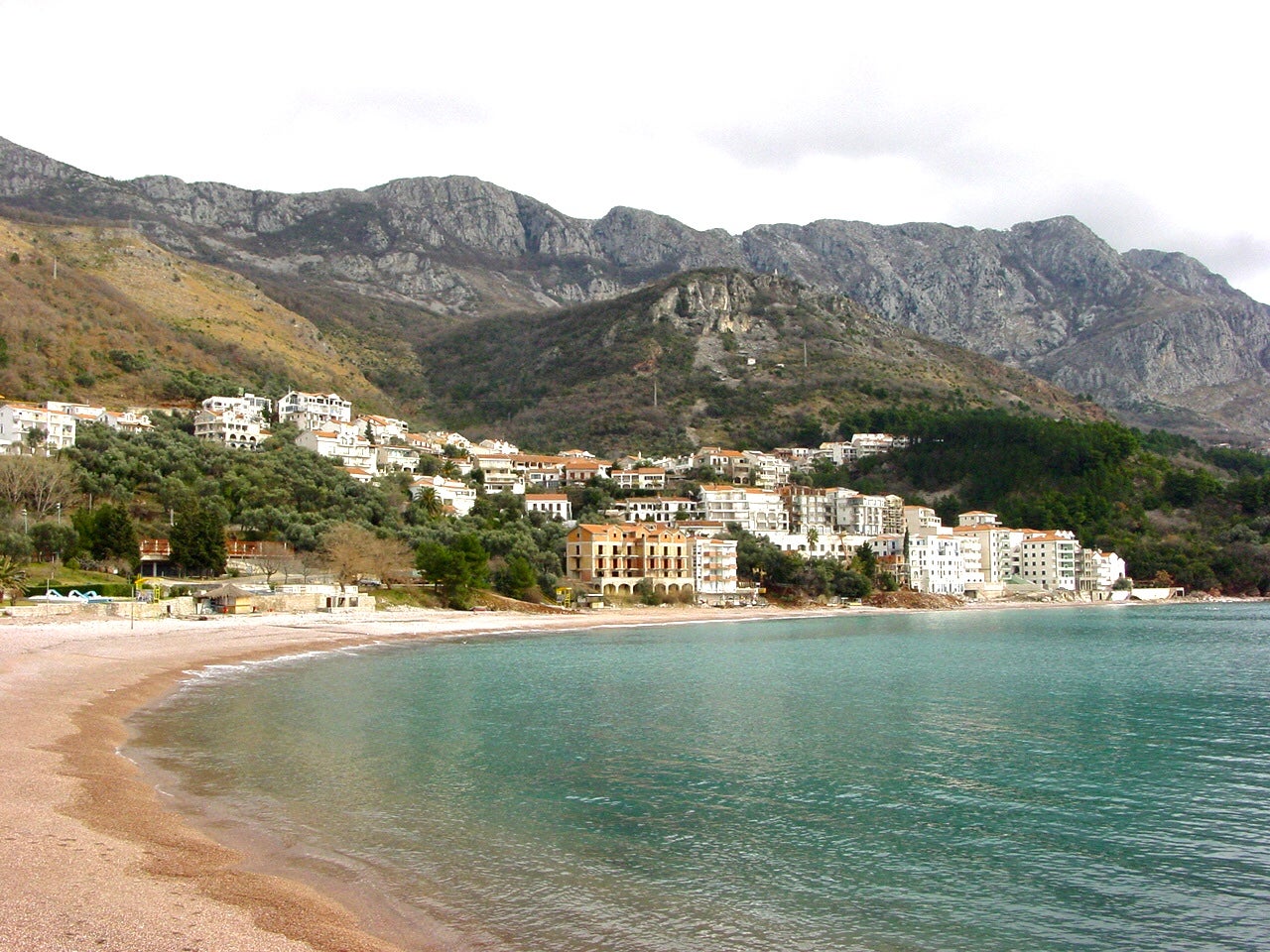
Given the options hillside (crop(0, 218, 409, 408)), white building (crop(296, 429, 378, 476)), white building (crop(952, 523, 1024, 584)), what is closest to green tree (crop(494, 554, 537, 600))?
white building (crop(296, 429, 378, 476))

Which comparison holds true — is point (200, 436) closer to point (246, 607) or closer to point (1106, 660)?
point (246, 607)

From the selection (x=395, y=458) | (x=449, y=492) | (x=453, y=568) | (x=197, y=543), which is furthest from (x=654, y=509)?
(x=197, y=543)

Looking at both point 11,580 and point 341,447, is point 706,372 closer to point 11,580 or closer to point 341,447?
point 341,447

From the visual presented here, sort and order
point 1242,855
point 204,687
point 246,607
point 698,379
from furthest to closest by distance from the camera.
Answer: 1. point 698,379
2. point 246,607
3. point 204,687
4. point 1242,855

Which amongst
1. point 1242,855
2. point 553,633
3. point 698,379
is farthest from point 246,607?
point 698,379

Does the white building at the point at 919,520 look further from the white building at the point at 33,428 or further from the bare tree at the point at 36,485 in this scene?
the bare tree at the point at 36,485

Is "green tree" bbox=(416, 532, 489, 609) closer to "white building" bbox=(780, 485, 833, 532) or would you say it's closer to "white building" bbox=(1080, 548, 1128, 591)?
"white building" bbox=(780, 485, 833, 532)
